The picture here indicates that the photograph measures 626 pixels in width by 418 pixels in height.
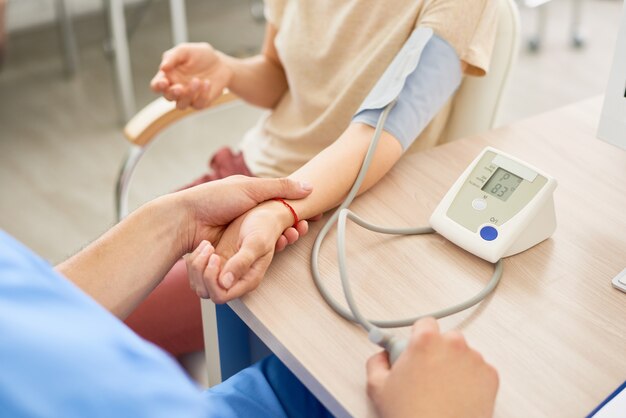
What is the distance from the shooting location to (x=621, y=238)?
935 mm

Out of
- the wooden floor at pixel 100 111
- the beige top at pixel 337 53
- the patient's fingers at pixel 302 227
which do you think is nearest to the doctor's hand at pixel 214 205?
the patient's fingers at pixel 302 227

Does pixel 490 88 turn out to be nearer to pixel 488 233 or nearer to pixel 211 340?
pixel 488 233

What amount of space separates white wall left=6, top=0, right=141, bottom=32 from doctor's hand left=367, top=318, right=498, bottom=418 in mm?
2650

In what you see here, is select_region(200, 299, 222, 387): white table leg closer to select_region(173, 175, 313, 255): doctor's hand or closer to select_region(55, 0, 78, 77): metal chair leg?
select_region(173, 175, 313, 255): doctor's hand

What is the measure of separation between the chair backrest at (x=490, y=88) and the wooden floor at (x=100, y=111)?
3.32ft

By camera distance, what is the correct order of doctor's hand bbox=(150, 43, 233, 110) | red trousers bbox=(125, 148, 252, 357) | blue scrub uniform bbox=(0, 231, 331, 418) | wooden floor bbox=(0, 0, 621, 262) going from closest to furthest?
blue scrub uniform bbox=(0, 231, 331, 418) → red trousers bbox=(125, 148, 252, 357) → doctor's hand bbox=(150, 43, 233, 110) → wooden floor bbox=(0, 0, 621, 262)

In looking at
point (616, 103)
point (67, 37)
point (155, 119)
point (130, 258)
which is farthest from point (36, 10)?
point (616, 103)

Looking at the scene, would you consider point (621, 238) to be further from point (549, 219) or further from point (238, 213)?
point (238, 213)

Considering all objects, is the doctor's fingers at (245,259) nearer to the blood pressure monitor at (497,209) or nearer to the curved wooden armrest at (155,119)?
the blood pressure monitor at (497,209)

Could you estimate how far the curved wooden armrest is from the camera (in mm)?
1417

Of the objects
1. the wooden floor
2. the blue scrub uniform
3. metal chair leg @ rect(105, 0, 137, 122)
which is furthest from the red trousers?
metal chair leg @ rect(105, 0, 137, 122)

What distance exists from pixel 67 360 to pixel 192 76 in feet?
3.05

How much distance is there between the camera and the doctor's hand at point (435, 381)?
0.70 metres

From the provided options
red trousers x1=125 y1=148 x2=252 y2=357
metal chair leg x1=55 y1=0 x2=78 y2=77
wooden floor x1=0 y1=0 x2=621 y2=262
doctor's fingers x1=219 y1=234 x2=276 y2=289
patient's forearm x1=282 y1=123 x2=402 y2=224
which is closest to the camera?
doctor's fingers x1=219 y1=234 x2=276 y2=289
